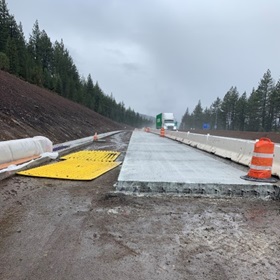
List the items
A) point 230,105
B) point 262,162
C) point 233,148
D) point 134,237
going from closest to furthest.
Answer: point 134,237
point 262,162
point 233,148
point 230,105

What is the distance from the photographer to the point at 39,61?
252 feet

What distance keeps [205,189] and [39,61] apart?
7884 cm

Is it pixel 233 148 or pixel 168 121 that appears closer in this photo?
pixel 233 148

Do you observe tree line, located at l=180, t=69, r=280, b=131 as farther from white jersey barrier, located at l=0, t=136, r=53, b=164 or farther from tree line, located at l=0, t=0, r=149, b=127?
white jersey barrier, located at l=0, t=136, r=53, b=164

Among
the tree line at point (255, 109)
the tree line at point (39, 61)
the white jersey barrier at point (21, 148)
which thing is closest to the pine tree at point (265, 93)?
the tree line at point (255, 109)

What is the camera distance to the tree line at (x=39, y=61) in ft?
173

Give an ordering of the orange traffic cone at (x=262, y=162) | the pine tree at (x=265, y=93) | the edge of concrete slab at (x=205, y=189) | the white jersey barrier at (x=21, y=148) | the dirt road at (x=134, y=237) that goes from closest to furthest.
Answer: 1. the dirt road at (x=134, y=237)
2. the edge of concrete slab at (x=205, y=189)
3. the orange traffic cone at (x=262, y=162)
4. the white jersey barrier at (x=21, y=148)
5. the pine tree at (x=265, y=93)

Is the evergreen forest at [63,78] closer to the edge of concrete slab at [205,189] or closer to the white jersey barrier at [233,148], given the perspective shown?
the white jersey barrier at [233,148]

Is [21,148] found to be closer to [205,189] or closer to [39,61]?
[205,189]

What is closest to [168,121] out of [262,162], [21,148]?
[21,148]

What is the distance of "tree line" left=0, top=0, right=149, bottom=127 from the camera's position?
5262 centimetres

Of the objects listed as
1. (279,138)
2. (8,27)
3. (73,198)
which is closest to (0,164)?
(73,198)

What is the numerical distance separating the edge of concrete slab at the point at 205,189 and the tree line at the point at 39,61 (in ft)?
132

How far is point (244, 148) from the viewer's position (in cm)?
1066
